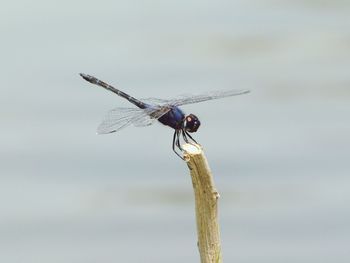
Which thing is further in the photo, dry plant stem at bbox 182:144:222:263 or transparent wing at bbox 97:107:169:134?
transparent wing at bbox 97:107:169:134

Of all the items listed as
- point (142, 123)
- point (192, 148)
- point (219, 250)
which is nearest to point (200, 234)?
point (219, 250)

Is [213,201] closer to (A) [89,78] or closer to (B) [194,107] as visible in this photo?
(A) [89,78]

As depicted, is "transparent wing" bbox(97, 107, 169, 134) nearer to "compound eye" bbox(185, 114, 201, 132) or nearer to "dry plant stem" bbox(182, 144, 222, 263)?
"compound eye" bbox(185, 114, 201, 132)

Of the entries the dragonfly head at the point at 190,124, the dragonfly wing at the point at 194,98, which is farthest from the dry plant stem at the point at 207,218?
the dragonfly wing at the point at 194,98

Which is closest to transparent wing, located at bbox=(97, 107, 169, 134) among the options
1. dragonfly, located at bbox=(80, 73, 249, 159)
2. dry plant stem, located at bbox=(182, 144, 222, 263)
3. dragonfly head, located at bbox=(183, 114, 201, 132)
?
dragonfly, located at bbox=(80, 73, 249, 159)

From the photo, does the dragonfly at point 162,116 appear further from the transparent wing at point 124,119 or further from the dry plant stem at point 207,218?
the dry plant stem at point 207,218

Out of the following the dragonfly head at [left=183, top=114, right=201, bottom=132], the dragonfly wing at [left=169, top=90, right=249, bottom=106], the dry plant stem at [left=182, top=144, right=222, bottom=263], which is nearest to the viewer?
the dry plant stem at [left=182, top=144, right=222, bottom=263]

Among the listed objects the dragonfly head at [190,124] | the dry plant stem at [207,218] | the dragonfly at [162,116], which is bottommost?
the dry plant stem at [207,218]

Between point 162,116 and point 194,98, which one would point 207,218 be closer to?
point 162,116
